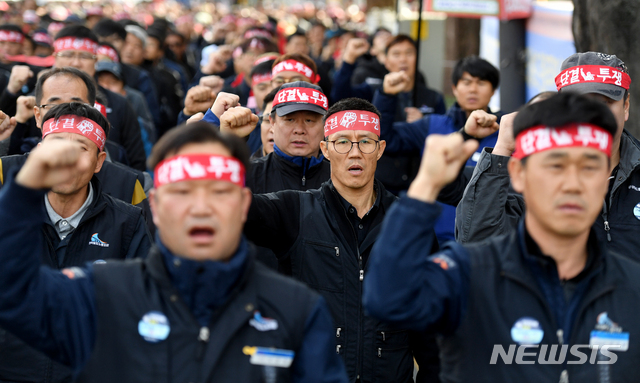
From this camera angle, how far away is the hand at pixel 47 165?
2318mm

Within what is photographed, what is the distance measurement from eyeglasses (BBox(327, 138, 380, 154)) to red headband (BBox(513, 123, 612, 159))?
1.84 metres

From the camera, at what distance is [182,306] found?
2.46 metres

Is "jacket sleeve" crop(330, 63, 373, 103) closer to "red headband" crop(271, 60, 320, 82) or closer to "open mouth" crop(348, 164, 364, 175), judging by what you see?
"red headband" crop(271, 60, 320, 82)

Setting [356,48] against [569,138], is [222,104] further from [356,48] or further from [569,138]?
[356,48]

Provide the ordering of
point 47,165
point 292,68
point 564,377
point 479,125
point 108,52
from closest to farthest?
point 47,165, point 564,377, point 479,125, point 292,68, point 108,52

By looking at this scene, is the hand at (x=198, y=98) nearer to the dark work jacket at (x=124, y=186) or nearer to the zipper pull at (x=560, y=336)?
the dark work jacket at (x=124, y=186)

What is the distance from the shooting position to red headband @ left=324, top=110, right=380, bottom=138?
4.48 metres

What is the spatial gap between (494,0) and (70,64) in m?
5.35

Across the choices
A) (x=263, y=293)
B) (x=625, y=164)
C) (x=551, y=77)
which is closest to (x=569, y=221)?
(x=263, y=293)

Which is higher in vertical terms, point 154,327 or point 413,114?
point 413,114

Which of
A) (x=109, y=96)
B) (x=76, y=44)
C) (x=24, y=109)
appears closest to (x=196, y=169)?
(x=24, y=109)

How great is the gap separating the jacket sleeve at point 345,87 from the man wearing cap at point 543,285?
18.0ft

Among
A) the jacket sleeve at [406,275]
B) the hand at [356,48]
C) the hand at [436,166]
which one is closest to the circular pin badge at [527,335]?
the jacket sleeve at [406,275]

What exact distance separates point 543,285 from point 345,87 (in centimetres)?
578
